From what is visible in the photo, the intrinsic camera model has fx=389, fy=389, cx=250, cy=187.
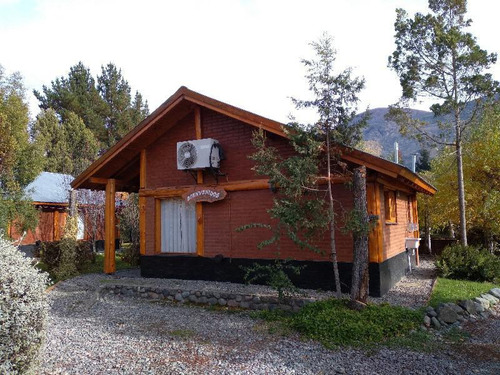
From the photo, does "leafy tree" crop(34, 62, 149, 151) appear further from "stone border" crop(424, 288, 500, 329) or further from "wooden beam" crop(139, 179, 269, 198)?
"stone border" crop(424, 288, 500, 329)

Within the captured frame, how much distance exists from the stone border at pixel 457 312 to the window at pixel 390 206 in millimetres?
2732

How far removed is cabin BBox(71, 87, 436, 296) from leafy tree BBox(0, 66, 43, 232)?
185 inches

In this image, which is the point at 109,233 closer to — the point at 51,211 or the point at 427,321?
the point at 427,321

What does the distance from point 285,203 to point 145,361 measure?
3.72 m

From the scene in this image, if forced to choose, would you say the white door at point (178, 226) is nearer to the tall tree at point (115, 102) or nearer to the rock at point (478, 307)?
the rock at point (478, 307)

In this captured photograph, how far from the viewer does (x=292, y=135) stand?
7691 mm

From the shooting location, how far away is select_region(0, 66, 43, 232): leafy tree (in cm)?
1457

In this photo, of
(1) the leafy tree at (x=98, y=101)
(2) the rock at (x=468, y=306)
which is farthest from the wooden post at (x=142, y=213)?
(1) the leafy tree at (x=98, y=101)

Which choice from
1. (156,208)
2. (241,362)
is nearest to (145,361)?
(241,362)

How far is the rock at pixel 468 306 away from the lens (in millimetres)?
7331

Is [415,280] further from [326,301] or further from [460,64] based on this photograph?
[460,64]

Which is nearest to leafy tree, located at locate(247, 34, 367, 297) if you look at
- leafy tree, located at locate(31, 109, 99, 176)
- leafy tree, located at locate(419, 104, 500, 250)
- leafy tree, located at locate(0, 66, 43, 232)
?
leafy tree, located at locate(419, 104, 500, 250)

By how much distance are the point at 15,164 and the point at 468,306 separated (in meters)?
17.8

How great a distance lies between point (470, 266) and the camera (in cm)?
1075
